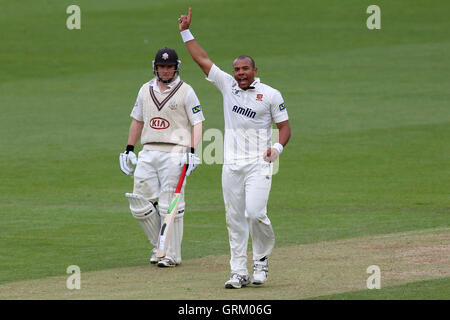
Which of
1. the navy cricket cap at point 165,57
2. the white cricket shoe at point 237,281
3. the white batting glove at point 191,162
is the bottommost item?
the white cricket shoe at point 237,281

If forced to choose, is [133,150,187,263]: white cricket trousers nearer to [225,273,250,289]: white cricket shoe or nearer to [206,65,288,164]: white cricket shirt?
[206,65,288,164]: white cricket shirt

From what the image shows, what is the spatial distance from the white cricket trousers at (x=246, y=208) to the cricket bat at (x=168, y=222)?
943mm

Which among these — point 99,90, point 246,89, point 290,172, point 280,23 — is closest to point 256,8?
point 280,23

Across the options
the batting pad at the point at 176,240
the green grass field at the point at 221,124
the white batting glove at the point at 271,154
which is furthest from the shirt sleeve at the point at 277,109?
the batting pad at the point at 176,240

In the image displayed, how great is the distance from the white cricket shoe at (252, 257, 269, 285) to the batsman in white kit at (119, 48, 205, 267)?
1552mm

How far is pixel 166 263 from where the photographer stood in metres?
10.2

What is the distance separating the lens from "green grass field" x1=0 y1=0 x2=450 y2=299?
1189 cm

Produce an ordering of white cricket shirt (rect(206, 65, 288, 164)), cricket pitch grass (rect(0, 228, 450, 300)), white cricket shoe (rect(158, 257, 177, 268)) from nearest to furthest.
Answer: cricket pitch grass (rect(0, 228, 450, 300)), white cricket shirt (rect(206, 65, 288, 164)), white cricket shoe (rect(158, 257, 177, 268))

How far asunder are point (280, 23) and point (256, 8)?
200 cm

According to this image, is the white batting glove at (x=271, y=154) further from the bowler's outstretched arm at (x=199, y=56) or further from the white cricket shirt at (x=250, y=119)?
the bowler's outstretched arm at (x=199, y=56)

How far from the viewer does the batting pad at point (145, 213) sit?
10.4 metres

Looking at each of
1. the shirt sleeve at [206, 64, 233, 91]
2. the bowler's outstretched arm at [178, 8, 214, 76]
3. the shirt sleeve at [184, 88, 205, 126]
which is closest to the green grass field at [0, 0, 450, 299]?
the shirt sleeve at [184, 88, 205, 126]

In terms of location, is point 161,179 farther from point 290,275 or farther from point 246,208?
point 290,275
